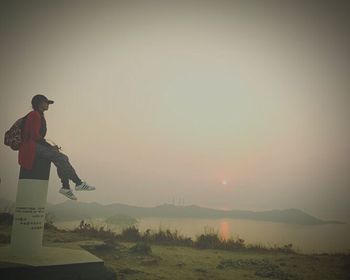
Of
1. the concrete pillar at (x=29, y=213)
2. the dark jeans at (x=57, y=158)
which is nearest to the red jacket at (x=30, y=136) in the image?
the dark jeans at (x=57, y=158)

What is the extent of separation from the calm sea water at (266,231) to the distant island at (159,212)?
0.13m

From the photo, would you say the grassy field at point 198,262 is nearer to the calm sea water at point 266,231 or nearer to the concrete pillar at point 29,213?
the calm sea water at point 266,231

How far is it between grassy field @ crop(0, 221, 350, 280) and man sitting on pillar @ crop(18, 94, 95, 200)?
1371mm

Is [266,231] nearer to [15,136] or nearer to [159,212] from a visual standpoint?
[159,212]

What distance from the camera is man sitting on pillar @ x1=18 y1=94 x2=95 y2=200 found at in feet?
17.7

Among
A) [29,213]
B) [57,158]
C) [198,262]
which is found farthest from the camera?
[198,262]

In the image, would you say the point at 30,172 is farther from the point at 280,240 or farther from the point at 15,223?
the point at 280,240

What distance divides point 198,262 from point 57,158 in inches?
135

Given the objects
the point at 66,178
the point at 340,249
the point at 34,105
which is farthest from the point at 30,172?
the point at 340,249

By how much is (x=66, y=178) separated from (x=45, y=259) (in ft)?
5.09

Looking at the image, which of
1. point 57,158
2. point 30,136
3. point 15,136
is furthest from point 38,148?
point 15,136

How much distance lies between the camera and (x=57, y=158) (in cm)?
560

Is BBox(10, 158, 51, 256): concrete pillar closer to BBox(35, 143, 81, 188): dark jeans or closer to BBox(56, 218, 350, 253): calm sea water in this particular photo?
BBox(35, 143, 81, 188): dark jeans

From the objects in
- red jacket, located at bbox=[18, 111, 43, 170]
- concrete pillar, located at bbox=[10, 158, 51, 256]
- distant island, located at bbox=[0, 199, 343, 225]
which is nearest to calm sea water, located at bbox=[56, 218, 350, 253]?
distant island, located at bbox=[0, 199, 343, 225]
